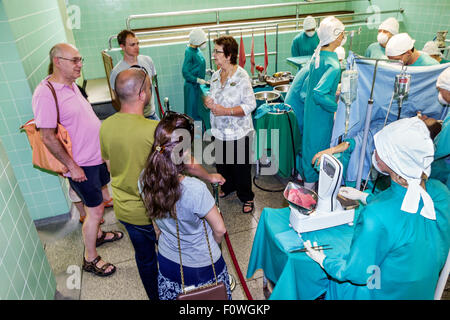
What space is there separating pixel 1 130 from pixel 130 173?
1.72 meters

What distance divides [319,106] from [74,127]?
2113mm

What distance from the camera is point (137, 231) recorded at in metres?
1.91

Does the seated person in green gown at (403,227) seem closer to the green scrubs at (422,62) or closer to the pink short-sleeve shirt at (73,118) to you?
the pink short-sleeve shirt at (73,118)

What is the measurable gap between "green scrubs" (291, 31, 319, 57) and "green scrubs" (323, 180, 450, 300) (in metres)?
4.19

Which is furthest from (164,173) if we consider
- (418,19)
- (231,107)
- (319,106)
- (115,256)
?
(418,19)

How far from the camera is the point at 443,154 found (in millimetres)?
1986

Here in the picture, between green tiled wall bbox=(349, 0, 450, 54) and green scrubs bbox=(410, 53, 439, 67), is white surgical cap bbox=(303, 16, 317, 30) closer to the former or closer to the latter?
green scrubs bbox=(410, 53, 439, 67)

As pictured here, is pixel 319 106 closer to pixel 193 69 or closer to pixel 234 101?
pixel 234 101

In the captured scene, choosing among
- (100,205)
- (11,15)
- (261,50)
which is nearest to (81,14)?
(261,50)

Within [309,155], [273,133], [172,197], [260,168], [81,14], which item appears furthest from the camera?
[81,14]

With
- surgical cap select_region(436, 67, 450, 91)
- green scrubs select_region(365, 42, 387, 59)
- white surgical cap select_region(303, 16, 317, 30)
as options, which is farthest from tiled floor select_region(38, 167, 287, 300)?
white surgical cap select_region(303, 16, 317, 30)

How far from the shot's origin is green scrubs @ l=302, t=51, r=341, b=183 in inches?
107

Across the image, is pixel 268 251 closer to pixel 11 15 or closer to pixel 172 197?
pixel 172 197

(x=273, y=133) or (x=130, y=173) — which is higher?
(x=130, y=173)
